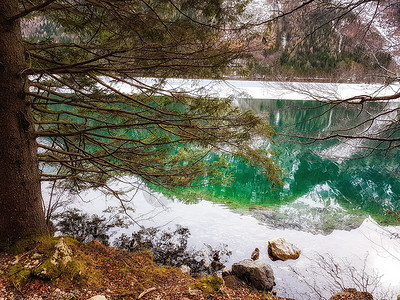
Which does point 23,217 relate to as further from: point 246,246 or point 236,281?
point 246,246

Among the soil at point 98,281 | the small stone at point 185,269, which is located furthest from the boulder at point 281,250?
the soil at point 98,281

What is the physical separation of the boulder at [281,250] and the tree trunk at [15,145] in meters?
4.72

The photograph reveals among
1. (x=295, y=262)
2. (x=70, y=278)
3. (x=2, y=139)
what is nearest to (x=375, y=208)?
(x=295, y=262)

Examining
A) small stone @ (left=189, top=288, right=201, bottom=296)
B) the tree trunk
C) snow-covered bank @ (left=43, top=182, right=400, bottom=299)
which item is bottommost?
snow-covered bank @ (left=43, top=182, right=400, bottom=299)

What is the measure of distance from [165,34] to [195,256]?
4542mm

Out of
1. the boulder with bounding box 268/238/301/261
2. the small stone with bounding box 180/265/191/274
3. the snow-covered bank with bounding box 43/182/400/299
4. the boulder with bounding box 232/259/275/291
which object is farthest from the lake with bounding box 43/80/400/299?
the small stone with bounding box 180/265/191/274

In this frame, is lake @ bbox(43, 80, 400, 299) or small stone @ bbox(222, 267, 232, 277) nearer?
lake @ bbox(43, 80, 400, 299)

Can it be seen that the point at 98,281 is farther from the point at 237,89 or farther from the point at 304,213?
the point at 304,213

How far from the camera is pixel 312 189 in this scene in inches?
408

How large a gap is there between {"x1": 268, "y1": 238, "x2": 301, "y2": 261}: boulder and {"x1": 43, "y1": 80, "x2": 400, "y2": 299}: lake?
145mm

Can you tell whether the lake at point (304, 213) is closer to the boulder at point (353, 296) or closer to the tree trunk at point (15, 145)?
the boulder at point (353, 296)

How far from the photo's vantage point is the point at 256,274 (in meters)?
4.57

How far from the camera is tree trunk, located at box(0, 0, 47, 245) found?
244 centimetres

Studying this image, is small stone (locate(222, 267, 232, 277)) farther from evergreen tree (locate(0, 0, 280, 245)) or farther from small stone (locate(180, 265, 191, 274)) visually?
evergreen tree (locate(0, 0, 280, 245))
